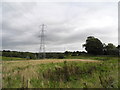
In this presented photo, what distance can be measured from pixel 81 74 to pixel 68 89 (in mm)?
2709

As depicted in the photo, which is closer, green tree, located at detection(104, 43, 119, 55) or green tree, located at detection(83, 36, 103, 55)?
green tree, located at detection(104, 43, 119, 55)

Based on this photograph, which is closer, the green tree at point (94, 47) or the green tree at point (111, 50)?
the green tree at point (111, 50)

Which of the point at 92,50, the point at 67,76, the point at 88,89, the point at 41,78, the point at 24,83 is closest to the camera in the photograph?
the point at 88,89

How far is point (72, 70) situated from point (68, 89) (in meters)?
2.78

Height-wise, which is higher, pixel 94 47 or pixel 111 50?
pixel 94 47

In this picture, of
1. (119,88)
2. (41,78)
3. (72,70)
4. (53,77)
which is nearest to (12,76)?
(41,78)

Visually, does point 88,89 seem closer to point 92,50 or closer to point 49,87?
point 49,87

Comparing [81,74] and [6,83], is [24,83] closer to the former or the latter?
[6,83]

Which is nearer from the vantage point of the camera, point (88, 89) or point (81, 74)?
point (88, 89)

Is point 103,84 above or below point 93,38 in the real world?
below

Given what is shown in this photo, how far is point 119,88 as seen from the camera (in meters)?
4.96

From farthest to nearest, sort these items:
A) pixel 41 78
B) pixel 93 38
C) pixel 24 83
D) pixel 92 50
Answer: pixel 93 38
pixel 92 50
pixel 41 78
pixel 24 83

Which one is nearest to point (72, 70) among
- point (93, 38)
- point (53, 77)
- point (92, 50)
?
point (53, 77)

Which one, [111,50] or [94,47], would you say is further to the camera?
→ [94,47]
